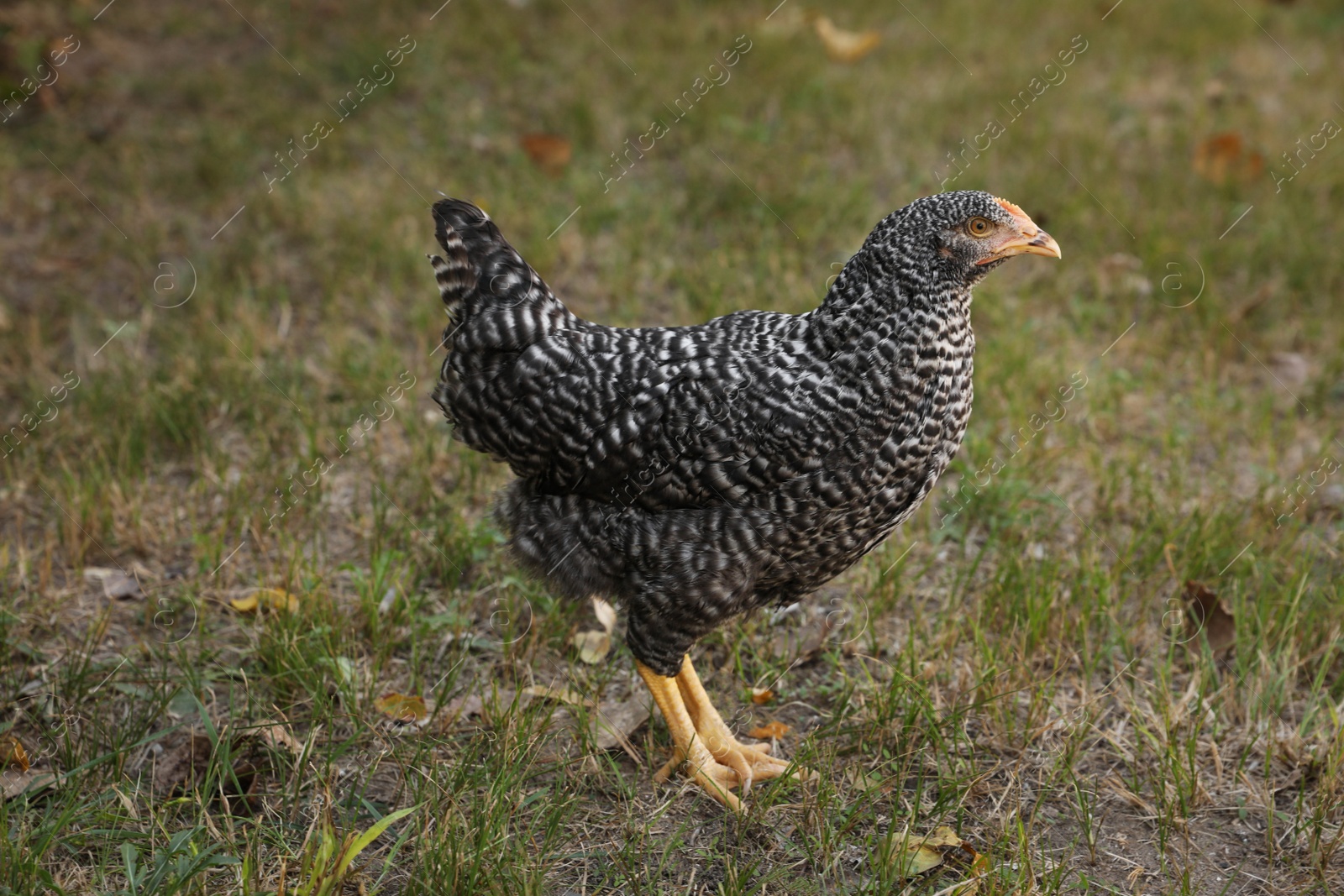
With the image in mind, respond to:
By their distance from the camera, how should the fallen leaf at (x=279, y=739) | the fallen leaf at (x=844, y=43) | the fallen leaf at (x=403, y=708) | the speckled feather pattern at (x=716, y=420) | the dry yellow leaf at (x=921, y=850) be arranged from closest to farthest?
the dry yellow leaf at (x=921, y=850) → the speckled feather pattern at (x=716, y=420) → the fallen leaf at (x=279, y=739) → the fallen leaf at (x=403, y=708) → the fallen leaf at (x=844, y=43)

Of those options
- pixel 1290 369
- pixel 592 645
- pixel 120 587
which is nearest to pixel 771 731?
pixel 592 645

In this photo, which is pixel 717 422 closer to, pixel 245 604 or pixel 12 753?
pixel 245 604

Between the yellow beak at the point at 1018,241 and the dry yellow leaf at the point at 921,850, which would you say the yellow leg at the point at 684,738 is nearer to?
the dry yellow leaf at the point at 921,850

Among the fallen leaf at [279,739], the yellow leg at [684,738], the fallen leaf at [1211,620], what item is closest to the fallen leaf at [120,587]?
the fallen leaf at [279,739]

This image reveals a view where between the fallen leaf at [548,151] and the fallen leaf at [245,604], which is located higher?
the fallen leaf at [548,151]

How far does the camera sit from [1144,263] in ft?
17.2

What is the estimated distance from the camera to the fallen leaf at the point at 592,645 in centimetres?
341

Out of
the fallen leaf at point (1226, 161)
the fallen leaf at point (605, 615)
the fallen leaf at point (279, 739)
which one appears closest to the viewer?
the fallen leaf at point (279, 739)

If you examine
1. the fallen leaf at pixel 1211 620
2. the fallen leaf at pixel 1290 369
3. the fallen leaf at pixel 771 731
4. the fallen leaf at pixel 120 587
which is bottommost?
the fallen leaf at pixel 1290 369

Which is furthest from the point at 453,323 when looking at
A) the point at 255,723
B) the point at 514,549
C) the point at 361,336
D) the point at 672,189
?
the point at 672,189

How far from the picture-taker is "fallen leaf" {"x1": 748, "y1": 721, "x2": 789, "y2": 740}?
318cm

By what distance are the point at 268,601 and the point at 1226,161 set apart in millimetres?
5132

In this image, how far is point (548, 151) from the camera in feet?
19.3

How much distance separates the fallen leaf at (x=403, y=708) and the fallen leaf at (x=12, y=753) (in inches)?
33.7
